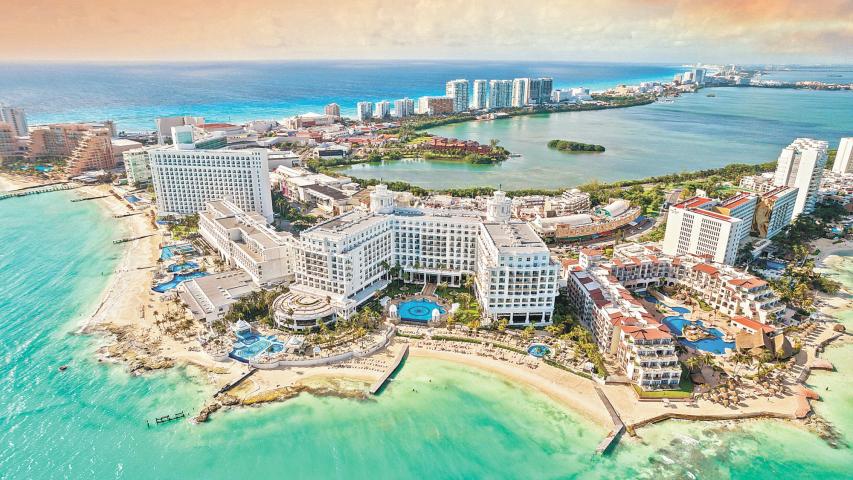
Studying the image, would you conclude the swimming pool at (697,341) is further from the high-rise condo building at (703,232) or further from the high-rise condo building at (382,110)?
the high-rise condo building at (382,110)

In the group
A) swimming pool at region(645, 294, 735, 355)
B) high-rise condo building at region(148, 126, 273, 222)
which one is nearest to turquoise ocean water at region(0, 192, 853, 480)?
swimming pool at region(645, 294, 735, 355)

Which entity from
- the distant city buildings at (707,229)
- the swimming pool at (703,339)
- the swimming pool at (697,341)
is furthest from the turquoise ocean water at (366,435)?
the distant city buildings at (707,229)

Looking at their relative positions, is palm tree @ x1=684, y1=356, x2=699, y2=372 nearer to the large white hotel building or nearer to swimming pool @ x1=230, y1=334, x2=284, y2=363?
the large white hotel building

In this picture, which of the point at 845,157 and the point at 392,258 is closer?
the point at 392,258

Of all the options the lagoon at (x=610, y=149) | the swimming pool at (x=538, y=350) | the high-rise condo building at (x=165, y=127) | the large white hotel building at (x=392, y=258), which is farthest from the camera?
the high-rise condo building at (x=165, y=127)

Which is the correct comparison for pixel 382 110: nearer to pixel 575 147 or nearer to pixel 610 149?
pixel 575 147

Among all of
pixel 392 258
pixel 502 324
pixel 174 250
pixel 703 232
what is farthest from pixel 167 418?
pixel 703 232
